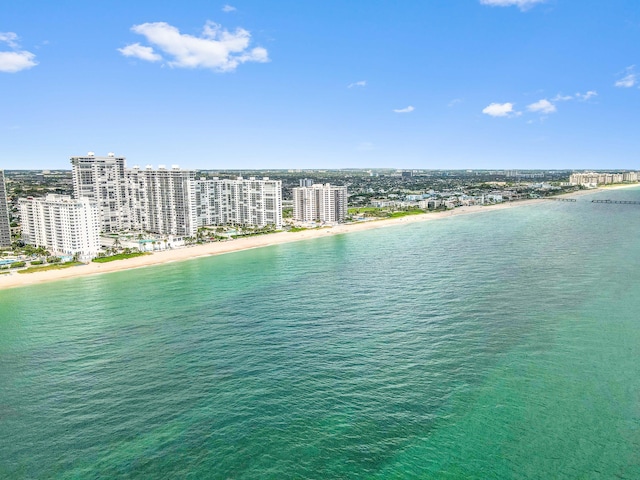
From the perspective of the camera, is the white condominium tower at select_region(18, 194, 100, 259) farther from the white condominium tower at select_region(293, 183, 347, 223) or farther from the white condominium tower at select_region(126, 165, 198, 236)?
the white condominium tower at select_region(293, 183, 347, 223)

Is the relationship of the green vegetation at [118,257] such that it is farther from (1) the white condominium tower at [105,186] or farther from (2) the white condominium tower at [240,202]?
(2) the white condominium tower at [240,202]

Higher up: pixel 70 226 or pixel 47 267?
pixel 70 226

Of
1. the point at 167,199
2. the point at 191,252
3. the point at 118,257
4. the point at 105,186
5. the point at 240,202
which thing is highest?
the point at 105,186

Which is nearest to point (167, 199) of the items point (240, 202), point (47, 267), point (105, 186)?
point (105, 186)

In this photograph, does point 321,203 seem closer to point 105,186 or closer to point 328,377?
point 105,186

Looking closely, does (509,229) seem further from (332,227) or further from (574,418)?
(574,418)

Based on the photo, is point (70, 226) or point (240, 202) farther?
point (240, 202)

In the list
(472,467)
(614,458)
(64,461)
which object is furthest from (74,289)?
(614,458)

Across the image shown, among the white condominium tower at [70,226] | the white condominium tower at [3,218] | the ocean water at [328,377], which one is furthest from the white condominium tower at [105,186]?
the ocean water at [328,377]
